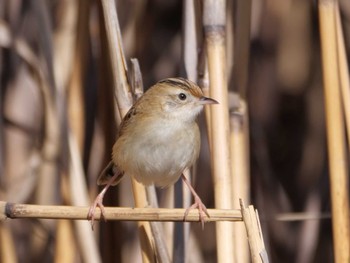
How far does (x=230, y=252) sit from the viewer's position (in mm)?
2389

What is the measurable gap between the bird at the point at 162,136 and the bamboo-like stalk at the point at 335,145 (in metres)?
0.45

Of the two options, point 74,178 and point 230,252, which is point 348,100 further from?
point 74,178

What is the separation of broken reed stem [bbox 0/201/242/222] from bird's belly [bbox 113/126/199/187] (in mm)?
558

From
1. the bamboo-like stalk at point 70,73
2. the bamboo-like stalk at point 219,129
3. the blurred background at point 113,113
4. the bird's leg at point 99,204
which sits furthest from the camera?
the blurred background at point 113,113

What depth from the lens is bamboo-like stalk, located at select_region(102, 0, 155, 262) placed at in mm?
2490

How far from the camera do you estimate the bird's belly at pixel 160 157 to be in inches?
104

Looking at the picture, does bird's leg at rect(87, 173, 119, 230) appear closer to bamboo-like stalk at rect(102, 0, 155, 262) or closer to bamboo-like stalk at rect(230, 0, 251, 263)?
bamboo-like stalk at rect(102, 0, 155, 262)

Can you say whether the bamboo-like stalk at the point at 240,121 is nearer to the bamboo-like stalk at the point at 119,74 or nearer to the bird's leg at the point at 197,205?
the bird's leg at the point at 197,205

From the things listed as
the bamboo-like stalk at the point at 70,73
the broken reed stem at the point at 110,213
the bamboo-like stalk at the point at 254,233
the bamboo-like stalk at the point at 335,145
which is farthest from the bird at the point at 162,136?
the bamboo-like stalk at the point at 254,233

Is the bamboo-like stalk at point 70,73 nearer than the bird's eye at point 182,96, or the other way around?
the bird's eye at point 182,96

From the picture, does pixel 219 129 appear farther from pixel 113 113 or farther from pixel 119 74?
pixel 113 113

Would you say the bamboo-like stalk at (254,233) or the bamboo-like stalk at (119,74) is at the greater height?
the bamboo-like stalk at (119,74)

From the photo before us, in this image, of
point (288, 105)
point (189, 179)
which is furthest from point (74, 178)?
point (288, 105)

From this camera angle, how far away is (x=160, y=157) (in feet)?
8.86
